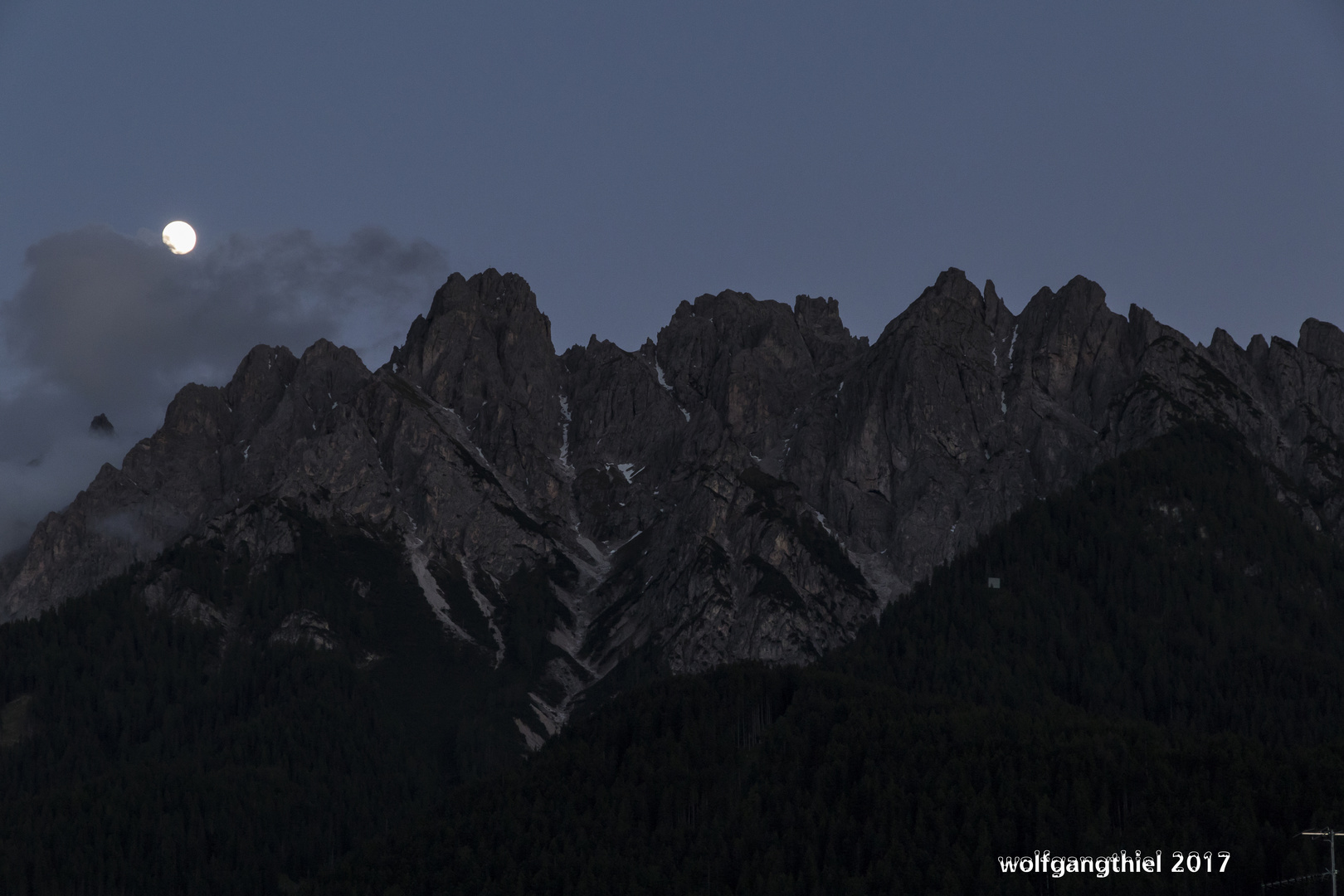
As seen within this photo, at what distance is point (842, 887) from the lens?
192 metres

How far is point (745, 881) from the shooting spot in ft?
647

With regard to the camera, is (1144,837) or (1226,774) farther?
(1226,774)

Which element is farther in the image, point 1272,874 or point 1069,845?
point 1069,845

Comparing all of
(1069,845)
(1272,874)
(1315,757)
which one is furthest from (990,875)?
(1315,757)

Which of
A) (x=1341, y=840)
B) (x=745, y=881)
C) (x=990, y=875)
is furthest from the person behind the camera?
(x=745, y=881)

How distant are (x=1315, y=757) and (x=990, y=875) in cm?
4772

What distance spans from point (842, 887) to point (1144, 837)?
35.8 m

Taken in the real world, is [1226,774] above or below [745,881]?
above

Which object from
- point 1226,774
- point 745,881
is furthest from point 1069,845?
point 745,881

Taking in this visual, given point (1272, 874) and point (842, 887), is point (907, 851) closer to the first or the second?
point (842, 887)

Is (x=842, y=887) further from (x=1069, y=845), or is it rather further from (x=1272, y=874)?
A: (x=1272, y=874)

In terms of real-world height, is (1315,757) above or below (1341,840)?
above

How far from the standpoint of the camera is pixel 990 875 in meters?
184

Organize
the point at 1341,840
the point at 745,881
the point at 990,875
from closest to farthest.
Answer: the point at 1341,840, the point at 990,875, the point at 745,881
